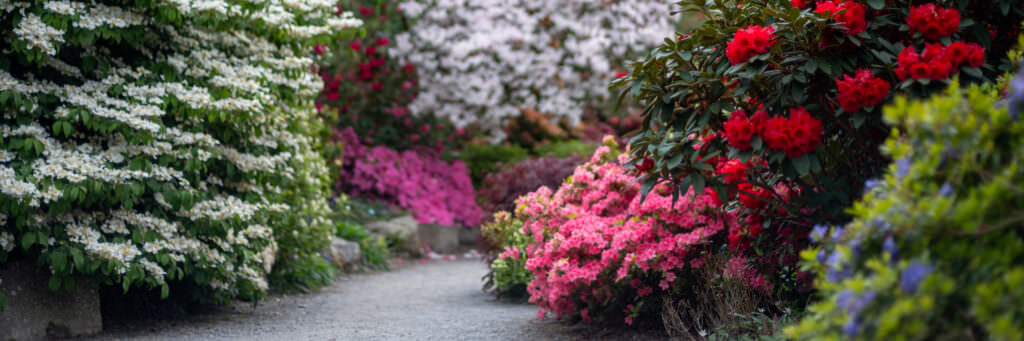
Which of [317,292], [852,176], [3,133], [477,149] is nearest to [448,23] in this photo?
[477,149]

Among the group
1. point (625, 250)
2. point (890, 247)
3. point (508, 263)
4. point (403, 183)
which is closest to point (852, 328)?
point (890, 247)

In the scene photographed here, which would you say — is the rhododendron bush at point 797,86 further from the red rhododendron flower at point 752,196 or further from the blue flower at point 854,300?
the blue flower at point 854,300

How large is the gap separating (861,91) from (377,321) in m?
3.20

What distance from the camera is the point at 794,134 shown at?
103 inches

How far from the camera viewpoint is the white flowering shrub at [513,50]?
9.46 meters

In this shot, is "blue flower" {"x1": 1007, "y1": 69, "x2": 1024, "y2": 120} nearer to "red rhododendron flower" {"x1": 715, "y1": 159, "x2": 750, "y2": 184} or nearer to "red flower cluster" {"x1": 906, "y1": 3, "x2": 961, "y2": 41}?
"red flower cluster" {"x1": 906, "y1": 3, "x2": 961, "y2": 41}

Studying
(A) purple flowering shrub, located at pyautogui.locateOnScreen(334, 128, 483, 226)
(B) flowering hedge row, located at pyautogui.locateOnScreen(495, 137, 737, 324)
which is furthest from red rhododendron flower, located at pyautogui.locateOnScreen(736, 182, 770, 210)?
(A) purple flowering shrub, located at pyautogui.locateOnScreen(334, 128, 483, 226)

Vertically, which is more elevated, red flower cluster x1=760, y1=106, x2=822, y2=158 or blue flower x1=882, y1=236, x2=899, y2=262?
red flower cluster x1=760, y1=106, x2=822, y2=158

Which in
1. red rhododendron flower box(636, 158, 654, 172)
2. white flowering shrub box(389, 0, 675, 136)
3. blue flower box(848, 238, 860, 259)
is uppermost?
white flowering shrub box(389, 0, 675, 136)

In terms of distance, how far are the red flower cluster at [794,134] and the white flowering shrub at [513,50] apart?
22.5 feet

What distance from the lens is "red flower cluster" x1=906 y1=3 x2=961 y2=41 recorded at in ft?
8.46

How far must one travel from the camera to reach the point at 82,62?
3.85m

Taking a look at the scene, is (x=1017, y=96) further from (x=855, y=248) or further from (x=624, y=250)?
(x=624, y=250)

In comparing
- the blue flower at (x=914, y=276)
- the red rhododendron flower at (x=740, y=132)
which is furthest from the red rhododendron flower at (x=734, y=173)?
the blue flower at (x=914, y=276)
